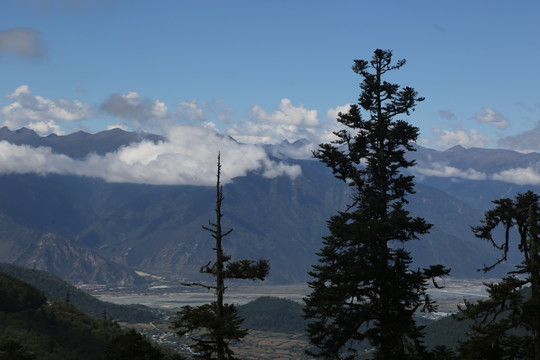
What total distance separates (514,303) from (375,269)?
945 centimetres

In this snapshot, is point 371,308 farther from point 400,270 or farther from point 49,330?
point 49,330

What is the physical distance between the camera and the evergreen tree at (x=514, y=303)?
92.6 ft

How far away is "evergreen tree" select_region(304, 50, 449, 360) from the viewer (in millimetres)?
36062

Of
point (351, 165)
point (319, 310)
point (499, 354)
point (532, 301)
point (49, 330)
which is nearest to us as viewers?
point (532, 301)

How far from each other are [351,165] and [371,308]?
10042 millimetres

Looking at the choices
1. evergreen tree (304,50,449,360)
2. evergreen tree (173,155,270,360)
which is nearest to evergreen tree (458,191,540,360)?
evergreen tree (304,50,449,360)

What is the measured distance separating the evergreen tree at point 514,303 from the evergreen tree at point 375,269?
447cm

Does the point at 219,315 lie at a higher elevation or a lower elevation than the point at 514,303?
lower

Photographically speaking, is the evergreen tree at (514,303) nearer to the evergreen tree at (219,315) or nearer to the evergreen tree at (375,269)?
the evergreen tree at (375,269)

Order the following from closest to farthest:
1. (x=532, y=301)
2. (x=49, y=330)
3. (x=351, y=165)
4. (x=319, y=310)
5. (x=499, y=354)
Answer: (x=532, y=301)
(x=499, y=354)
(x=319, y=310)
(x=351, y=165)
(x=49, y=330)

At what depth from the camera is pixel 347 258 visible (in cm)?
3722

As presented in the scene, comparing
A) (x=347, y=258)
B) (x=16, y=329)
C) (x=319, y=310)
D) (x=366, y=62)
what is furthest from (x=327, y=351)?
(x=16, y=329)

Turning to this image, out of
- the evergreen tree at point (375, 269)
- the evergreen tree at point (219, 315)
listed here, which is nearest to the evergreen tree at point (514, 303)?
the evergreen tree at point (375, 269)

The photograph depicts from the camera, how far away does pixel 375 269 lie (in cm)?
3650
